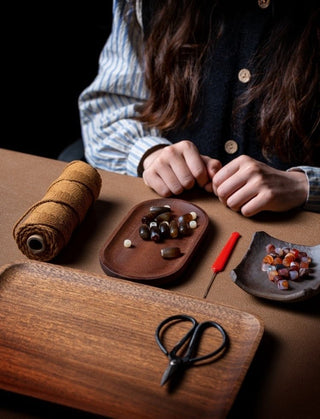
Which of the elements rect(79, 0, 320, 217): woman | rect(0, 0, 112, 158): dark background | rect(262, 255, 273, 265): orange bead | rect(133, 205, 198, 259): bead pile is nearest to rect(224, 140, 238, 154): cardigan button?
rect(79, 0, 320, 217): woman

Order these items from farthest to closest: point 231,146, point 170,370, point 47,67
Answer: point 47,67
point 231,146
point 170,370

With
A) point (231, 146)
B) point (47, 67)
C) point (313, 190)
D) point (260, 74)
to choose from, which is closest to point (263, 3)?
point (260, 74)

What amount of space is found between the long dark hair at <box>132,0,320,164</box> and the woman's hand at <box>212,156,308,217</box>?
0.69ft

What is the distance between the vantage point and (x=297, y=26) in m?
1.13

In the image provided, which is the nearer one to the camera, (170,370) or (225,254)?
(170,370)

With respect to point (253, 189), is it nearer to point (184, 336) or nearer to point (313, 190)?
point (313, 190)

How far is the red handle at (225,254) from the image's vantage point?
0.85 meters

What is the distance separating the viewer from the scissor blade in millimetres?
646

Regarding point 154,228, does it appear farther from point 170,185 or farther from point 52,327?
point 52,327

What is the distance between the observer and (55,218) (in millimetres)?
843

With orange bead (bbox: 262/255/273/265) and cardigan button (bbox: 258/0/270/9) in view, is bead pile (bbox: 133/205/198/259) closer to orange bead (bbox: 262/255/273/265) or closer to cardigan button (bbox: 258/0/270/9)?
orange bead (bbox: 262/255/273/265)

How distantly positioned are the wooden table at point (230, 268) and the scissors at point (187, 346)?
0.05 m

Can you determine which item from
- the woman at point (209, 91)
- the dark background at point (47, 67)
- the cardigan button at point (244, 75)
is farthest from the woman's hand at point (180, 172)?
the dark background at point (47, 67)

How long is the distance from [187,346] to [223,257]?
8.1 inches
